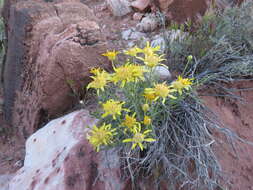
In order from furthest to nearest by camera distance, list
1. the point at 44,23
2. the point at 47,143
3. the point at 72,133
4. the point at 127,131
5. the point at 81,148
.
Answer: the point at 44,23, the point at 47,143, the point at 72,133, the point at 81,148, the point at 127,131

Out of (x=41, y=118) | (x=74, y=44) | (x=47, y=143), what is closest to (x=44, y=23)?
(x=74, y=44)

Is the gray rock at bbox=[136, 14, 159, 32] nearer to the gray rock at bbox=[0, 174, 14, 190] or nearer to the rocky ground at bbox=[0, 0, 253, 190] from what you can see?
the rocky ground at bbox=[0, 0, 253, 190]

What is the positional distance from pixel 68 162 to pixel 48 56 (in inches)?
36.4

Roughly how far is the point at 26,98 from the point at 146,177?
4.94 ft

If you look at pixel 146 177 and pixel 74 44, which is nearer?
pixel 146 177

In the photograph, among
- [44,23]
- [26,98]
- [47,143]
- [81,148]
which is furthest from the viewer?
[26,98]

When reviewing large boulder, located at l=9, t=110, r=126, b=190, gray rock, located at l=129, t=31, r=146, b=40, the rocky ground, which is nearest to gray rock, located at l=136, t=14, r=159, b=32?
gray rock, located at l=129, t=31, r=146, b=40

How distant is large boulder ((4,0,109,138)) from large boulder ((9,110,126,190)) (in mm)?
259

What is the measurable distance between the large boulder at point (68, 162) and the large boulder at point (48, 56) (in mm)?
259

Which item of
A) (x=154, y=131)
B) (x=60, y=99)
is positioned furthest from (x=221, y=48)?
(x=60, y=99)

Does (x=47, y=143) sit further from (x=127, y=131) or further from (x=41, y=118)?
(x=127, y=131)

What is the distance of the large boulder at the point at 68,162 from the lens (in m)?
1.75

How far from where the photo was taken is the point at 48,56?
7.70 ft

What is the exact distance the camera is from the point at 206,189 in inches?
65.9
